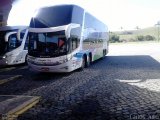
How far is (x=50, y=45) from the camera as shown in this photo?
14.0 m

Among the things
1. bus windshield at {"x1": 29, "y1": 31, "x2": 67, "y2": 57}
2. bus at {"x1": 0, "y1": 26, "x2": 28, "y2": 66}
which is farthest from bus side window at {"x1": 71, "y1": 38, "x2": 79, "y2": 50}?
bus at {"x1": 0, "y1": 26, "x2": 28, "y2": 66}

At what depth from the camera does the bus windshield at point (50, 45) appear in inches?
549

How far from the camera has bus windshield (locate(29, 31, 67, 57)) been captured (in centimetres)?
1394

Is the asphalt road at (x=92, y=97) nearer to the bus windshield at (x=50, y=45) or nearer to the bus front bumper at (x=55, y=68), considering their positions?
the bus front bumper at (x=55, y=68)

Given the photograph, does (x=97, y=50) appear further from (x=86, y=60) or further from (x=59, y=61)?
(x=59, y=61)

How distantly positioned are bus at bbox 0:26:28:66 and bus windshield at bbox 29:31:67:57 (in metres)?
4.72

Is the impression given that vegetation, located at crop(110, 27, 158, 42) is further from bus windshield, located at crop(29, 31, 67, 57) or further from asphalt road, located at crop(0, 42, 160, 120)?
asphalt road, located at crop(0, 42, 160, 120)

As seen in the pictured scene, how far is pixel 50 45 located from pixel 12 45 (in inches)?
234

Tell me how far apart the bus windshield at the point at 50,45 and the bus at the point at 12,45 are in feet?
15.5

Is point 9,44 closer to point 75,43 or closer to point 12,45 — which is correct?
point 12,45

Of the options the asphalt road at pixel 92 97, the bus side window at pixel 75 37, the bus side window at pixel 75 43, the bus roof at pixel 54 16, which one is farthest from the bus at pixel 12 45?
the asphalt road at pixel 92 97

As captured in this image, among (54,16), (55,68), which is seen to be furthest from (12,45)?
(55,68)

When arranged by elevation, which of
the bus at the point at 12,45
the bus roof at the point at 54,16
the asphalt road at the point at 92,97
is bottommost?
the asphalt road at the point at 92,97

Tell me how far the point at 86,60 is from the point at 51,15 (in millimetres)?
4188
